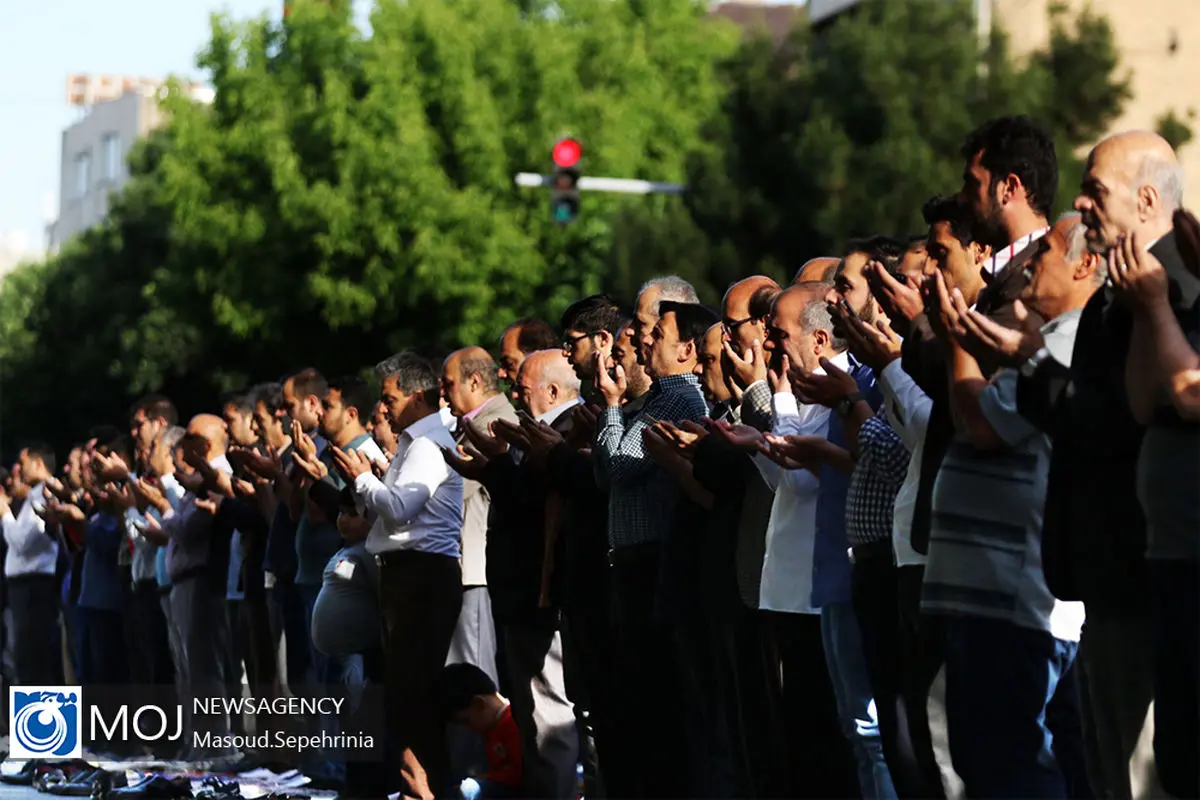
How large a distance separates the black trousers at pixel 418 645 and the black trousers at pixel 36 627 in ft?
31.6

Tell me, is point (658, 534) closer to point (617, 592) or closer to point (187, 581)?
point (617, 592)

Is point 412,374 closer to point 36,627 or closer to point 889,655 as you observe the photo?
point 889,655

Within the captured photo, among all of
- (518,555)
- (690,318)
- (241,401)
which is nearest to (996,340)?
(690,318)

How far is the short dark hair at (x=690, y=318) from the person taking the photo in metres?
10.0

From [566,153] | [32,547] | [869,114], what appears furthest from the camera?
[869,114]

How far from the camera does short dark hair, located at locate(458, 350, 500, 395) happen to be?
462 inches

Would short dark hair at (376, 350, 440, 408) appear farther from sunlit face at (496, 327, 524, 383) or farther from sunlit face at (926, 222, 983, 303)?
sunlit face at (926, 222, 983, 303)

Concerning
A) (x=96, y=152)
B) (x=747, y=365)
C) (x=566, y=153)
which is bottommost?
(x=747, y=365)

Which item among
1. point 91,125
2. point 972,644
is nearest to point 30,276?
point 91,125

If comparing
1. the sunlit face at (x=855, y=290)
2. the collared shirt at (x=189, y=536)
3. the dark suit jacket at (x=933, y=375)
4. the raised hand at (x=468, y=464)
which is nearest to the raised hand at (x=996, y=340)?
the dark suit jacket at (x=933, y=375)

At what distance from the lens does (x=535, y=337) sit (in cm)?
1228

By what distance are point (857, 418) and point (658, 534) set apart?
192 centimetres

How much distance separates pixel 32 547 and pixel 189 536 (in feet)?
17.8

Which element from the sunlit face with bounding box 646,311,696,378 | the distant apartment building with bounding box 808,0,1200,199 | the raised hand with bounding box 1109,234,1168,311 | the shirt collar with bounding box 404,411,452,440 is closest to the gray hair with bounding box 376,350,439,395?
the shirt collar with bounding box 404,411,452,440
